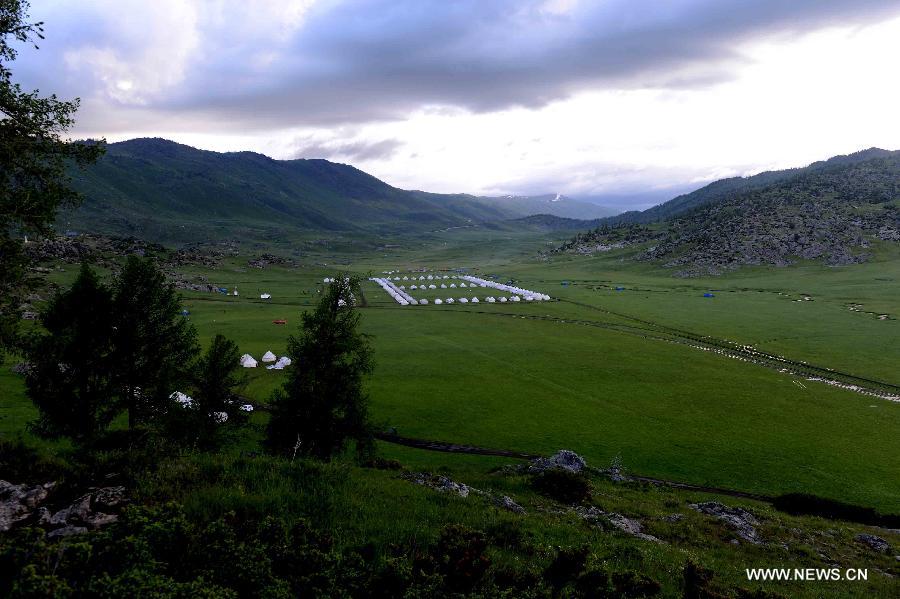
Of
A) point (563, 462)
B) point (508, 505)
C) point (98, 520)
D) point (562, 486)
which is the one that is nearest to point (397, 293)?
point (563, 462)

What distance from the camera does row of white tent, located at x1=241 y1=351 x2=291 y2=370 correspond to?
216 feet

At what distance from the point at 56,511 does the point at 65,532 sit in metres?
1.92

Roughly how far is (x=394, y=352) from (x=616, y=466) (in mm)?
45107

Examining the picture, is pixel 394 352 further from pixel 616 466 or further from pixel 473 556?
pixel 473 556

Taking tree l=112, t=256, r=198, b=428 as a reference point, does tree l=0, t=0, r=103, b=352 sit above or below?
above

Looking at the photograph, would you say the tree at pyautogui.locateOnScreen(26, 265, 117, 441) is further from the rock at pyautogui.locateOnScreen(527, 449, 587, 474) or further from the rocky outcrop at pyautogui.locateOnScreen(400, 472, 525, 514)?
the rock at pyautogui.locateOnScreen(527, 449, 587, 474)

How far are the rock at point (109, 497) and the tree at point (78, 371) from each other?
22012 mm

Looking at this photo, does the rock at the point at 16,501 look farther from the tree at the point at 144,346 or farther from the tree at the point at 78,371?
the tree at the point at 144,346

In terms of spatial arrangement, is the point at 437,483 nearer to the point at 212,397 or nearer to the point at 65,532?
the point at 65,532

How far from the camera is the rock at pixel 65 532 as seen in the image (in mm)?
10320

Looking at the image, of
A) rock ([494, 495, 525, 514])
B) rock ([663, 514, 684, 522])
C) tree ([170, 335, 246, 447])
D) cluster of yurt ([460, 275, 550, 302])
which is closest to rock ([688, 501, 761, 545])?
rock ([663, 514, 684, 522])

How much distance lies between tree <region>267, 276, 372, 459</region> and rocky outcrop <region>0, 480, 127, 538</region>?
19.5 meters

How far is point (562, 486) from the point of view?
26.6 meters

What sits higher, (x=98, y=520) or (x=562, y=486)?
(x=98, y=520)
